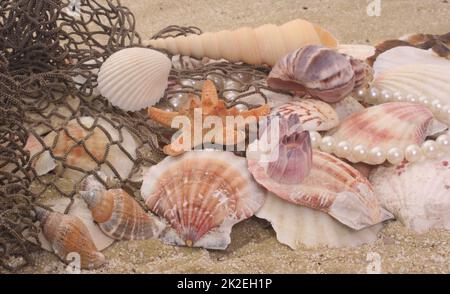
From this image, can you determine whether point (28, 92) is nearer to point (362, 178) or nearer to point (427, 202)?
point (362, 178)

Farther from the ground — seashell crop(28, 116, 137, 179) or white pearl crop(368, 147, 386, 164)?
seashell crop(28, 116, 137, 179)

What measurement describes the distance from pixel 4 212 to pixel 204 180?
1.61 ft

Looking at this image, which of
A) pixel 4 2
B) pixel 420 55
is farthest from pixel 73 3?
pixel 420 55

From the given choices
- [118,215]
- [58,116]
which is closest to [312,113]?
Answer: [118,215]

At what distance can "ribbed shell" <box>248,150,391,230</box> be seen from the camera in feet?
5.40

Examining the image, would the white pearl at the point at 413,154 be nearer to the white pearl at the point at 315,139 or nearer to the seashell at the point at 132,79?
the white pearl at the point at 315,139

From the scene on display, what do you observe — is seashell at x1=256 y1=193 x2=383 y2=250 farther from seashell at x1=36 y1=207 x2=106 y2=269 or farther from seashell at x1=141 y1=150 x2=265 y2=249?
seashell at x1=36 y1=207 x2=106 y2=269

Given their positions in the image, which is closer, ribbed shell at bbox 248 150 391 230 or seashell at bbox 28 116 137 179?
ribbed shell at bbox 248 150 391 230

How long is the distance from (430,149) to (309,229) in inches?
16.4

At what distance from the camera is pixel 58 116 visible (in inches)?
75.0

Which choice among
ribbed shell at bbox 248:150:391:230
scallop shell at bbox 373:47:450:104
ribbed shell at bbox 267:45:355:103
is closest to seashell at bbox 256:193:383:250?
ribbed shell at bbox 248:150:391:230

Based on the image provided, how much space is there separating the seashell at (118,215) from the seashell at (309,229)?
0.28 meters

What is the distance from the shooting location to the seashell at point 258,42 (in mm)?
2184

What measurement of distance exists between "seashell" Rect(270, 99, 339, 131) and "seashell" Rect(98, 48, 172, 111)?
37 centimetres
